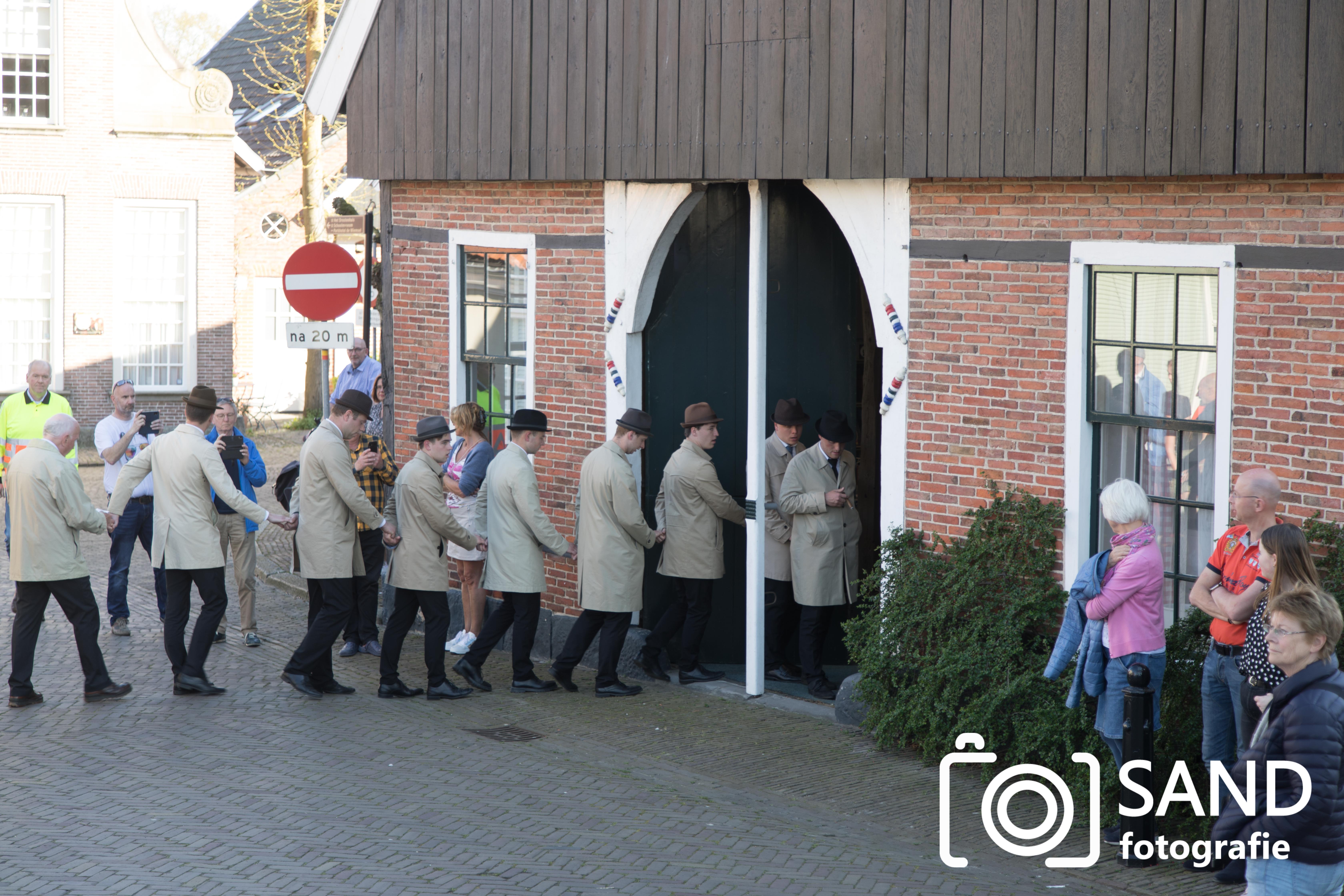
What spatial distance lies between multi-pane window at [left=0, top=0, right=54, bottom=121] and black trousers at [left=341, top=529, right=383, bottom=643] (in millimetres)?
17522

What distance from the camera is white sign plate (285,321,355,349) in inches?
423

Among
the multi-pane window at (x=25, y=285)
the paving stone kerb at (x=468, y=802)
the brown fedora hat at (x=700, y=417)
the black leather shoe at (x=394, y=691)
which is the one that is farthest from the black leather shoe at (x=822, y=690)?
the multi-pane window at (x=25, y=285)

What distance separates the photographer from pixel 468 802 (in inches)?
294

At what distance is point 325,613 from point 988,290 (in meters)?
4.68

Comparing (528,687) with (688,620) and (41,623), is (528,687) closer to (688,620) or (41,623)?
(688,620)

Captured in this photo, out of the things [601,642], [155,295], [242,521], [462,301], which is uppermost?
[155,295]

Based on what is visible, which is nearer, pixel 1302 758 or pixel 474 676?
pixel 1302 758

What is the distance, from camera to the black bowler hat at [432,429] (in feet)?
30.8

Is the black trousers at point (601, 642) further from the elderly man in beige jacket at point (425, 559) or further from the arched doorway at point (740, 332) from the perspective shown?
the arched doorway at point (740, 332)

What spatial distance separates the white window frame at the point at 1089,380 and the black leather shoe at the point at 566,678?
3525mm

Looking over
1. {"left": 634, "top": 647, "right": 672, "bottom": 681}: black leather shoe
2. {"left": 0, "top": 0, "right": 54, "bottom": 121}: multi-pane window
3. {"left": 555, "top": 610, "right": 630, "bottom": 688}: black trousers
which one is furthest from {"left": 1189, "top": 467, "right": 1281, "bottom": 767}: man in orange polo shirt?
{"left": 0, "top": 0, "right": 54, "bottom": 121}: multi-pane window

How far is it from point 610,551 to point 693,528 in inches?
23.6

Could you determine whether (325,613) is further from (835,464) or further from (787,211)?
(787,211)

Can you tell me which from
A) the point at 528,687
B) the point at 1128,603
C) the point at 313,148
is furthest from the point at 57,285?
the point at 1128,603
